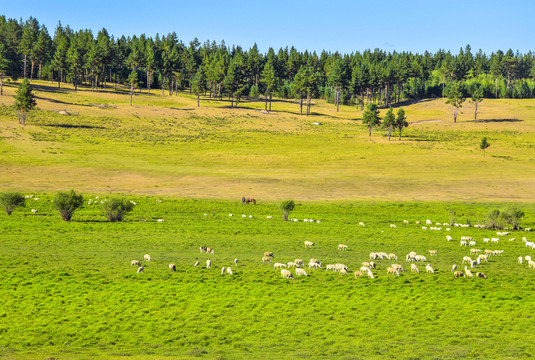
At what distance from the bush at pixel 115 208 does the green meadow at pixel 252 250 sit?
1608 millimetres

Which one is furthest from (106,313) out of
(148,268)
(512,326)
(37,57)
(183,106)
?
(37,57)

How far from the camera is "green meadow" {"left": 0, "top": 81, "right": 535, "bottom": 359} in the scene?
23.5m

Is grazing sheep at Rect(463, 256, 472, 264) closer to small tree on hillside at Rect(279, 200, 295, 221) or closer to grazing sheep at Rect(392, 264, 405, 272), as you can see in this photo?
grazing sheep at Rect(392, 264, 405, 272)

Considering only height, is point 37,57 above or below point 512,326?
above

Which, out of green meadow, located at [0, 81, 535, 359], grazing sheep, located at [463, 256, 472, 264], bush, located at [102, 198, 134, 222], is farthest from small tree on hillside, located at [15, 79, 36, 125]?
grazing sheep, located at [463, 256, 472, 264]

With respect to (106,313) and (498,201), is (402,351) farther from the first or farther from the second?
(498,201)

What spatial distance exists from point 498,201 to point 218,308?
55.0 m

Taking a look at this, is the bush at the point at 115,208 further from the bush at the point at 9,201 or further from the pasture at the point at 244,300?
the bush at the point at 9,201

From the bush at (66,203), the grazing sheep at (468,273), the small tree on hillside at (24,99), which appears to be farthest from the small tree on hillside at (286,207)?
the small tree on hillside at (24,99)

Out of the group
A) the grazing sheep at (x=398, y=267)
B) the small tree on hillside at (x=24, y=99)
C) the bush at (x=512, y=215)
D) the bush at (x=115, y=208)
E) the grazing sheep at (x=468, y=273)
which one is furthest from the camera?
the small tree on hillside at (x=24, y=99)

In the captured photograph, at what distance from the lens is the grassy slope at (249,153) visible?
78438 mm

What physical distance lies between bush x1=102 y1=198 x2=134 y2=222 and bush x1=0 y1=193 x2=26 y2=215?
9343 millimetres

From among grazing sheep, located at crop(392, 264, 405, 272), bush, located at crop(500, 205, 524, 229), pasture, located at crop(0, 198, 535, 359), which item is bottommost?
pasture, located at crop(0, 198, 535, 359)

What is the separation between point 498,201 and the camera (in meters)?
70.4
